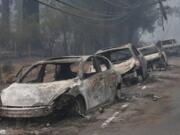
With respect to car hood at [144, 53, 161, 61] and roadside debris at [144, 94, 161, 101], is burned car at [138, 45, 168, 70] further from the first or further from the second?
roadside debris at [144, 94, 161, 101]

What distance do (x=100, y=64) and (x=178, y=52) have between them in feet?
120

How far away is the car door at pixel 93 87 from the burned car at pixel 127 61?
17.9 feet

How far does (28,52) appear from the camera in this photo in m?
41.2

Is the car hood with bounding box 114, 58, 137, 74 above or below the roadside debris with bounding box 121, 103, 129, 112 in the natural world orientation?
above

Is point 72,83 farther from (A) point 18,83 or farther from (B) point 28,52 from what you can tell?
(B) point 28,52

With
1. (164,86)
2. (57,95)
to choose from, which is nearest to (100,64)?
(57,95)

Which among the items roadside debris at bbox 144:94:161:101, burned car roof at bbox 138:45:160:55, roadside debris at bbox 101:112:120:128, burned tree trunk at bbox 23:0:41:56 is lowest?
roadside debris at bbox 101:112:120:128

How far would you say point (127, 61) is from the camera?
19.1 metres

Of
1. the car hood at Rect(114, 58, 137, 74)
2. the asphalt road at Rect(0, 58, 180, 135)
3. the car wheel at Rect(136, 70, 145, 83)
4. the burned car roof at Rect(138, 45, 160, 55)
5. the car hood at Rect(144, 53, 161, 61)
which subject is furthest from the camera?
the burned car roof at Rect(138, 45, 160, 55)

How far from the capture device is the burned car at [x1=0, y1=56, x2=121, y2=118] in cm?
1053

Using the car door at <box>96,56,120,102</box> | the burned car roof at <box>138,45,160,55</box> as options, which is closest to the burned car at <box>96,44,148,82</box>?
the car door at <box>96,56,120,102</box>

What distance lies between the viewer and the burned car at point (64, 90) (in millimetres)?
10531

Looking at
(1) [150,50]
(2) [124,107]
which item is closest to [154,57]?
(1) [150,50]

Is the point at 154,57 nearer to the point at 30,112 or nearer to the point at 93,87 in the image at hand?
the point at 93,87
